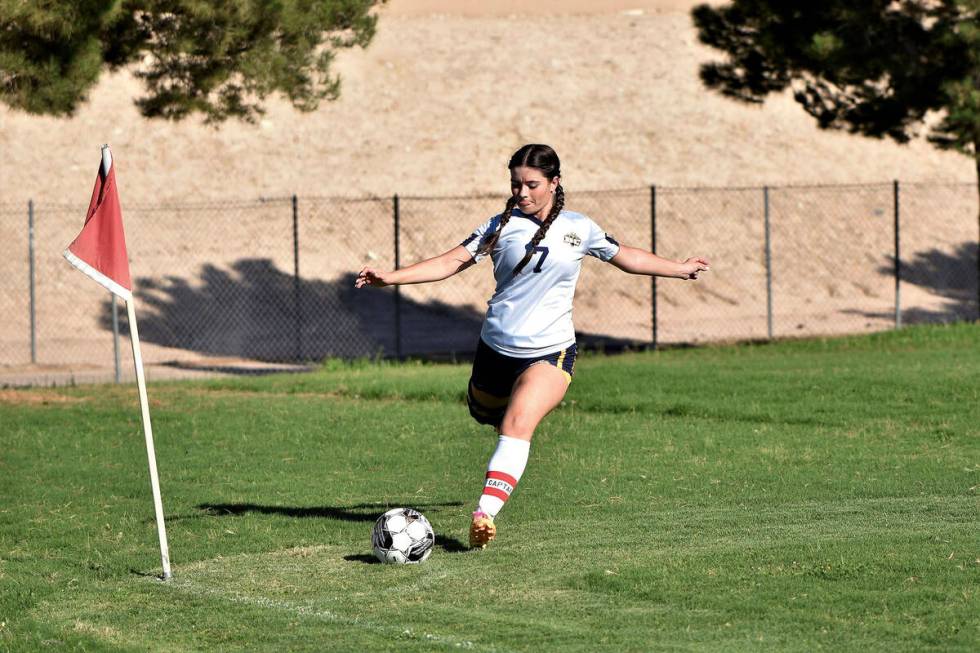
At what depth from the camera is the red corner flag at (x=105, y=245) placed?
802 centimetres

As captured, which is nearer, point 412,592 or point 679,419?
point 412,592

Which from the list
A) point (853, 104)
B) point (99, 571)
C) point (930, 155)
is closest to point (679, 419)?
point (99, 571)

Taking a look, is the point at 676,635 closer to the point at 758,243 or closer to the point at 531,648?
the point at 531,648

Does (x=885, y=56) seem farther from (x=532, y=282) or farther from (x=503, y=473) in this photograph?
(x=503, y=473)

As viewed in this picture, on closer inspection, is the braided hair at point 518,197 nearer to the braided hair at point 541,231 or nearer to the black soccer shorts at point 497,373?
the braided hair at point 541,231

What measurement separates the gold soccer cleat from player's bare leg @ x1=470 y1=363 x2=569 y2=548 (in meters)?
0.05

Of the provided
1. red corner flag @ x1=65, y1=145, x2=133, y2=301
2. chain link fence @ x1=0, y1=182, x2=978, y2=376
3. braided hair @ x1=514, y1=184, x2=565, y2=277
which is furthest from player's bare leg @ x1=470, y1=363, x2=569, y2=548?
chain link fence @ x1=0, y1=182, x2=978, y2=376

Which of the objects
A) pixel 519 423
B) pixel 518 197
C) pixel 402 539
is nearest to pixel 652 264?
pixel 518 197

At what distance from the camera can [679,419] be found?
1505 centimetres

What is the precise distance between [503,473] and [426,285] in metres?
25.3

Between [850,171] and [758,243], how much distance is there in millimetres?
9461

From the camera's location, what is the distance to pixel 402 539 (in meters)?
8.05

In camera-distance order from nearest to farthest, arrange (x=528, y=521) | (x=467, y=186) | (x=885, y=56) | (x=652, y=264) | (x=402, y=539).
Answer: (x=402, y=539)
(x=652, y=264)
(x=528, y=521)
(x=885, y=56)
(x=467, y=186)

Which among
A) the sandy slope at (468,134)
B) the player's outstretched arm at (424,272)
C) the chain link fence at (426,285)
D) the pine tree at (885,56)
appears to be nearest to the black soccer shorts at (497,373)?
the player's outstretched arm at (424,272)
